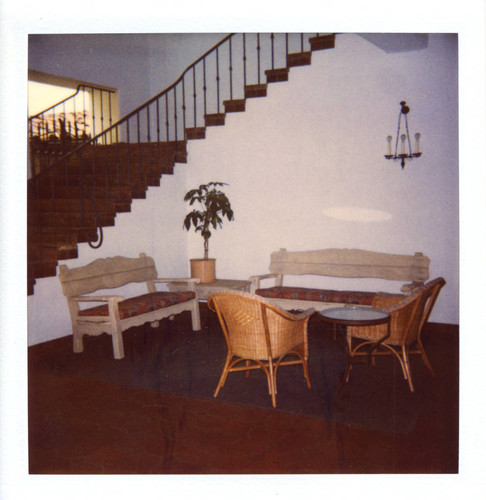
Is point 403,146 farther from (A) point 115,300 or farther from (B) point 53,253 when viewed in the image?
(B) point 53,253

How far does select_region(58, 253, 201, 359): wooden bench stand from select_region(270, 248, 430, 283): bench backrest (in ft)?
4.34

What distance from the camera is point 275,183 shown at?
6.43m

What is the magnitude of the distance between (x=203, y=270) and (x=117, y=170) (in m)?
1.63

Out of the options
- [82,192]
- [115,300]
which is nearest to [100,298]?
[115,300]

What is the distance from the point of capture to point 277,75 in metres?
6.11

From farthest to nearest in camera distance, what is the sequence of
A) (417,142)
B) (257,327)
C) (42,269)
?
(417,142) < (42,269) < (257,327)

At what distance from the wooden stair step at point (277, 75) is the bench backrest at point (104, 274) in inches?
107

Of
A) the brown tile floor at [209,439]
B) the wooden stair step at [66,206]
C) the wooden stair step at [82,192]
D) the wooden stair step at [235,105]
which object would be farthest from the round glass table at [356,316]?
the wooden stair step at [235,105]

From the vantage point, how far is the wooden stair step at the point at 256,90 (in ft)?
20.2

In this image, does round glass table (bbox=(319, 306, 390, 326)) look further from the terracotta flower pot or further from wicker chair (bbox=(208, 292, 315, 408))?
the terracotta flower pot

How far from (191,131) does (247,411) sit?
4312 millimetres

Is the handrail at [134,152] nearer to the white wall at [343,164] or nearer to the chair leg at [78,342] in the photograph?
the white wall at [343,164]

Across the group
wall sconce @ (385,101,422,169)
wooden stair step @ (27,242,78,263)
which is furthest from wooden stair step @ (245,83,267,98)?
wooden stair step @ (27,242,78,263)

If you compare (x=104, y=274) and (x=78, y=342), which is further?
(x=104, y=274)
